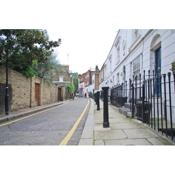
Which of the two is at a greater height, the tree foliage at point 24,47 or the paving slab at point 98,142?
the tree foliage at point 24,47

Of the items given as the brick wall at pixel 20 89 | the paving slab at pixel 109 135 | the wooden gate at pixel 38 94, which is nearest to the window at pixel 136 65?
the brick wall at pixel 20 89

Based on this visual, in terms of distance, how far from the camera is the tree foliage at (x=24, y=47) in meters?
13.6

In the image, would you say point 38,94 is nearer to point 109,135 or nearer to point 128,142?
point 109,135

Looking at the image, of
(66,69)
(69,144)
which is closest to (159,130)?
(69,144)

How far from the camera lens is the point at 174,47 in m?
7.75

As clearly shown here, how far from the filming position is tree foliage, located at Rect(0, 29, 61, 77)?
13.6 meters

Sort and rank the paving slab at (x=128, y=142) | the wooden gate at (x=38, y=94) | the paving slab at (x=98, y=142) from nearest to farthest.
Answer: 1. the paving slab at (x=128, y=142)
2. the paving slab at (x=98, y=142)
3. the wooden gate at (x=38, y=94)

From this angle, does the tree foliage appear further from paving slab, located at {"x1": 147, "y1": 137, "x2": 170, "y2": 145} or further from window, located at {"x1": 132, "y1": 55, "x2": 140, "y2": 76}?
paving slab, located at {"x1": 147, "y1": 137, "x2": 170, "y2": 145}

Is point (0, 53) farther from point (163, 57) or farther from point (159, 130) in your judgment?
point (159, 130)

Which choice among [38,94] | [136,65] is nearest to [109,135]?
[136,65]

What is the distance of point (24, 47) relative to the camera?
15.4m

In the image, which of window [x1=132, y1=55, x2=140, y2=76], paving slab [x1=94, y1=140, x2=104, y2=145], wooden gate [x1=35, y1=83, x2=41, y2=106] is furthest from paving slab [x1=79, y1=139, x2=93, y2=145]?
wooden gate [x1=35, y1=83, x2=41, y2=106]

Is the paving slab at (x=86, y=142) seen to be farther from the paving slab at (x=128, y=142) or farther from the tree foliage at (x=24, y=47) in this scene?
the tree foliage at (x=24, y=47)
